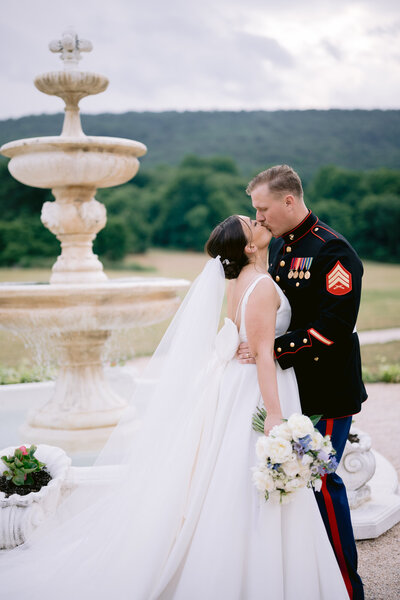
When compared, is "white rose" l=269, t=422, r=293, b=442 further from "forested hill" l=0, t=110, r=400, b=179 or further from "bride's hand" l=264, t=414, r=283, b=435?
"forested hill" l=0, t=110, r=400, b=179

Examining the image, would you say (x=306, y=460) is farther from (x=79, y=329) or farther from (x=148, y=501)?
(x=79, y=329)

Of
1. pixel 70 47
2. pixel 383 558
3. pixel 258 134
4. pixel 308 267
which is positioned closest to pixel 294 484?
pixel 308 267

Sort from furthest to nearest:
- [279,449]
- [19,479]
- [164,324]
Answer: [164,324]
[19,479]
[279,449]

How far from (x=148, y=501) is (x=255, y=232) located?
1.52m

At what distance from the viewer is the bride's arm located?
2.78 metres

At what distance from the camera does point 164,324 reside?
21672mm

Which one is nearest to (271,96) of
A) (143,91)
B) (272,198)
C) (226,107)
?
(226,107)

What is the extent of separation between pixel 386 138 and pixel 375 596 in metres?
65.5

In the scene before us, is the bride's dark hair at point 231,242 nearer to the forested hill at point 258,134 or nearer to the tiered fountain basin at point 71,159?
the tiered fountain basin at point 71,159

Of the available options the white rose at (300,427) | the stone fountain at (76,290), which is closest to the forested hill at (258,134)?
the stone fountain at (76,290)

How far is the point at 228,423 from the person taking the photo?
2939mm

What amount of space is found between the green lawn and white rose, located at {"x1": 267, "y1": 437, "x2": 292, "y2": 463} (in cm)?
321

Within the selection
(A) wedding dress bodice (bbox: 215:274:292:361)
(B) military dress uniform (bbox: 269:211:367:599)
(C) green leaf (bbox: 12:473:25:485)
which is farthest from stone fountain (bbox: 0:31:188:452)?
(B) military dress uniform (bbox: 269:211:367:599)

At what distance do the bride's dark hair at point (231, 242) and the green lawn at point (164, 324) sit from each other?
275cm
